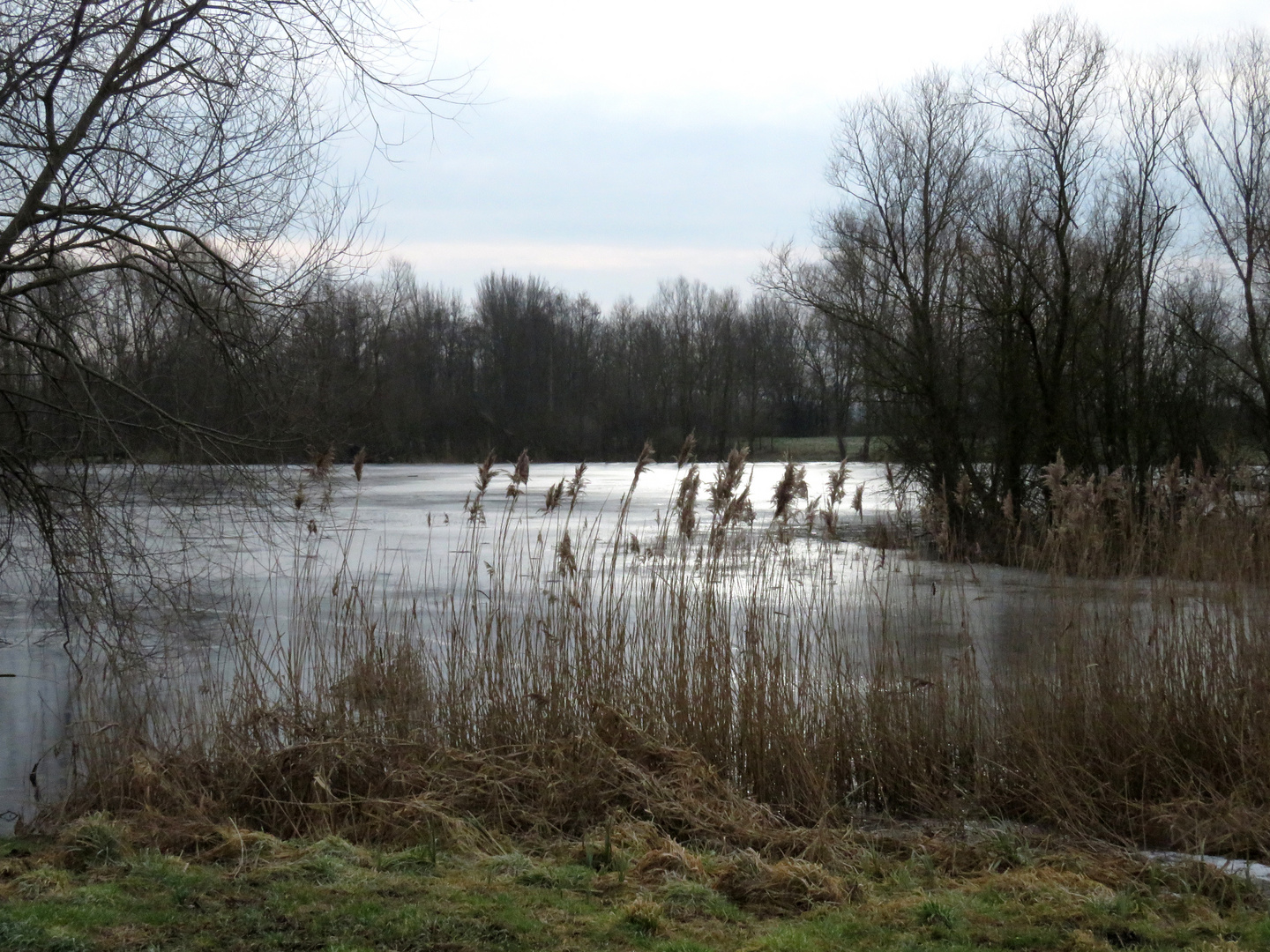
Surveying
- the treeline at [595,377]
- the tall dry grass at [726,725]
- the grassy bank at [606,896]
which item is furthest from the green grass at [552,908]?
the treeline at [595,377]

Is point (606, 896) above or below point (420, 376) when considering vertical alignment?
below

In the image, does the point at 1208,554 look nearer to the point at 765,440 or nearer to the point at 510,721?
the point at 510,721

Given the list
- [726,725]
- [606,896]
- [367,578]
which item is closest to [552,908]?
[606,896]

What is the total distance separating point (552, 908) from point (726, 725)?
2.07m

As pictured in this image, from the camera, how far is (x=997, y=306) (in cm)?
1755

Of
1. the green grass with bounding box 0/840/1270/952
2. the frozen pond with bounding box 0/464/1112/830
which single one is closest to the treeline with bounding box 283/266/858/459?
the frozen pond with bounding box 0/464/1112/830

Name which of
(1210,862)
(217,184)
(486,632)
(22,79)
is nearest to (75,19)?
(22,79)

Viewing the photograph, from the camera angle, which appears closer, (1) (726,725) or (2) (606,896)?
(2) (606,896)

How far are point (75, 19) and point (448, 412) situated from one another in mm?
49212

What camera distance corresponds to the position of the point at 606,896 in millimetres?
3916

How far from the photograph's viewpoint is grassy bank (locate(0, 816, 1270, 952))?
11.4 feet

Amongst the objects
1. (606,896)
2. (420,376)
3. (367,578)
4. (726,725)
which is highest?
(420,376)

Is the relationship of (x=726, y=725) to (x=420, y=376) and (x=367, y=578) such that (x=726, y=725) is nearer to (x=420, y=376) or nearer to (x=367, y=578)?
(x=367, y=578)

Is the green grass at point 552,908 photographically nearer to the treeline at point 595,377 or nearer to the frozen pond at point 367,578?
the frozen pond at point 367,578
